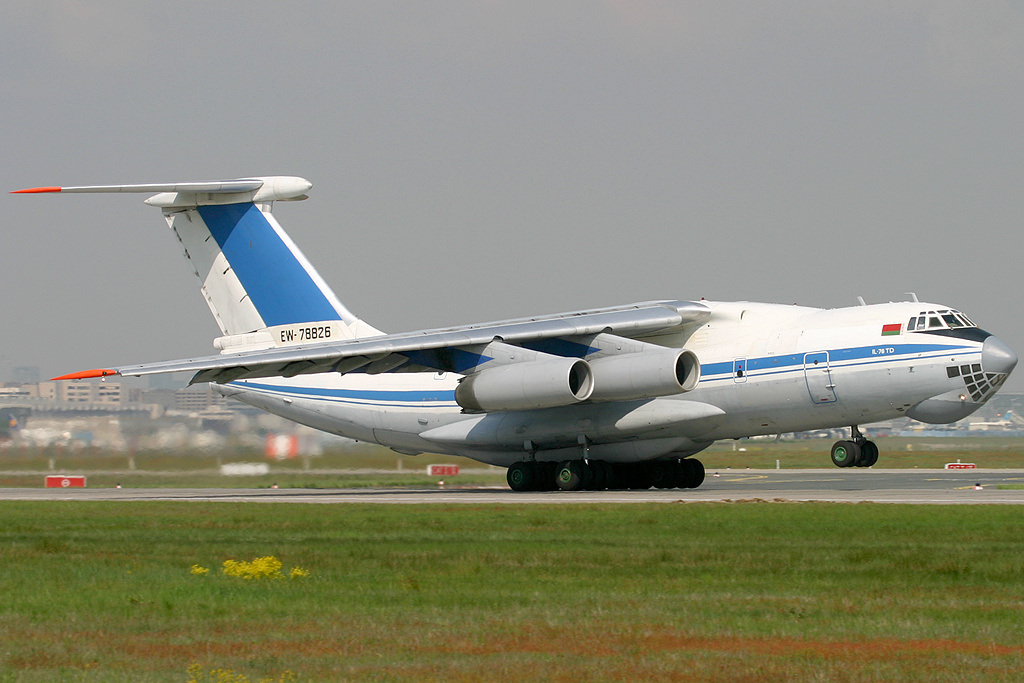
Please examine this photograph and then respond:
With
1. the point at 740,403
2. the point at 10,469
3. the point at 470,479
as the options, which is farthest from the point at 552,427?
the point at 10,469

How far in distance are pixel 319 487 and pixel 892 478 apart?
37.8 feet

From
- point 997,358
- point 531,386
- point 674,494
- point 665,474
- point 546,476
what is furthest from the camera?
point 665,474

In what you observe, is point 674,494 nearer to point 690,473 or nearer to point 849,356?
point 690,473

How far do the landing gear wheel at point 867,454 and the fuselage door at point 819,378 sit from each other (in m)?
0.91

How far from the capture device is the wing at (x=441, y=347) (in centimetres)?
2019

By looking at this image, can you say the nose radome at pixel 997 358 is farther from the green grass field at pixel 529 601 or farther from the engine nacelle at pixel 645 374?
the green grass field at pixel 529 601

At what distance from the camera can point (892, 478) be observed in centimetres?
2522

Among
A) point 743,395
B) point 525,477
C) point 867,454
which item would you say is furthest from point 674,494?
point 525,477

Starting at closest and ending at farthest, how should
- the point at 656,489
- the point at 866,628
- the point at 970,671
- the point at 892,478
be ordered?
the point at 970,671 → the point at 866,628 → the point at 656,489 → the point at 892,478

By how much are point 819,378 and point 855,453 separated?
131 centimetres

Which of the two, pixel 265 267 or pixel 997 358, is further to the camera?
pixel 265 267

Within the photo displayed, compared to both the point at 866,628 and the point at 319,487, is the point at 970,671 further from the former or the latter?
the point at 319,487

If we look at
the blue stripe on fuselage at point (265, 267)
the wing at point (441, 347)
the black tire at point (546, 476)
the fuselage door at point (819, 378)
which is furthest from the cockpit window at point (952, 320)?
the blue stripe on fuselage at point (265, 267)

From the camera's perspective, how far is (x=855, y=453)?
751 inches
